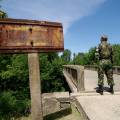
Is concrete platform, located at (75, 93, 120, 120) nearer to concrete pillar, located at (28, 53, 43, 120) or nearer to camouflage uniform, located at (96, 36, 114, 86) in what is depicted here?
camouflage uniform, located at (96, 36, 114, 86)

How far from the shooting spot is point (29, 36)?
5.82 m

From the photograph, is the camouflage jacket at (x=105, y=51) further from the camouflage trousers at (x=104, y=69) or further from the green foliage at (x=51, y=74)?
the green foliage at (x=51, y=74)

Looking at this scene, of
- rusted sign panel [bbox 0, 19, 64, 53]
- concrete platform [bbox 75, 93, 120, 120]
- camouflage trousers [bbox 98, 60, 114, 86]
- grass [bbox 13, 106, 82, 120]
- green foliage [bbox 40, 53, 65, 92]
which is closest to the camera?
rusted sign panel [bbox 0, 19, 64, 53]

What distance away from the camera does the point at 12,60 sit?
3167 cm

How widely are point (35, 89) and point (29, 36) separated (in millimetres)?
1126

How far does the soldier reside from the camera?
9734mm

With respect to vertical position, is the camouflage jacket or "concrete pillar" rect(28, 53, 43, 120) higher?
the camouflage jacket

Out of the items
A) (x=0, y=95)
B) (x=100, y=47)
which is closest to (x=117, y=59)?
(x=0, y=95)

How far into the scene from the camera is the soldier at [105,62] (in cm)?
973

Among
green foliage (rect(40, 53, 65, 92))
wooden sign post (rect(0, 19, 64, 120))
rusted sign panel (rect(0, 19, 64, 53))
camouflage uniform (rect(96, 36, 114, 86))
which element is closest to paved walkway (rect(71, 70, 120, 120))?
camouflage uniform (rect(96, 36, 114, 86))

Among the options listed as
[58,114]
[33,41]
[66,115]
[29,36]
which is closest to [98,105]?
[66,115]

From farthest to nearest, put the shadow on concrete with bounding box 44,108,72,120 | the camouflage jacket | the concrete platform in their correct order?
the camouflage jacket, the shadow on concrete with bounding box 44,108,72,120, the concrete platform

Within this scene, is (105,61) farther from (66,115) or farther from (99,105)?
(66,115)

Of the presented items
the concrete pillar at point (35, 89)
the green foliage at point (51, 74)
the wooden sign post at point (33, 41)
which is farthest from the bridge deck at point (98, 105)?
the green foliage at point (51, 74)
